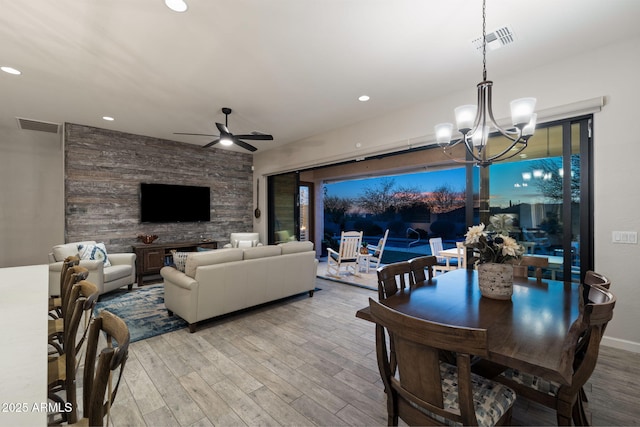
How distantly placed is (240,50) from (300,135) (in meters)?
2.98

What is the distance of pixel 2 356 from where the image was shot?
3.33 ft

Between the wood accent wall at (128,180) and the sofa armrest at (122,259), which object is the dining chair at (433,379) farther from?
the wood accent wall at (128,180)

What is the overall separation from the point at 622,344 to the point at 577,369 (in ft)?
7.22

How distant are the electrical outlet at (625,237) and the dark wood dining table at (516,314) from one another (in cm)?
108

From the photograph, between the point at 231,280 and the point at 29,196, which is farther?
the point at 29,196

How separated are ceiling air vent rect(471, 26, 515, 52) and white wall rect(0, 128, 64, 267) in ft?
23.2

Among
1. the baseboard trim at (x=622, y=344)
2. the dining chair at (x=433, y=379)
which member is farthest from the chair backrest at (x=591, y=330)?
the baseboard trim at (x=622, y=344)

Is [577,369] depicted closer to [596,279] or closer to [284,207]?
[596,279]

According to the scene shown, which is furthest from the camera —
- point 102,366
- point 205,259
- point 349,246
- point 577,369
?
point 349,246

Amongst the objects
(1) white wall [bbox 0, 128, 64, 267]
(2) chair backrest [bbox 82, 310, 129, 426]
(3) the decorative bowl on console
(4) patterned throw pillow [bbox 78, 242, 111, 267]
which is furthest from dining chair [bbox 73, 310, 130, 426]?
(1) white wall [bbox 0, 128, 64, 267]

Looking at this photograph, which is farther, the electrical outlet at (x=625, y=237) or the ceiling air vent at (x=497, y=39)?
the electrical outlet at (x=625, y=237)

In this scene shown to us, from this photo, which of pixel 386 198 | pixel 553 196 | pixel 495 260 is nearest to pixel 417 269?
pixel 495 260

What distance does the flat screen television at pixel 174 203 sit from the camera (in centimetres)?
566

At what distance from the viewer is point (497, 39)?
101 inches
